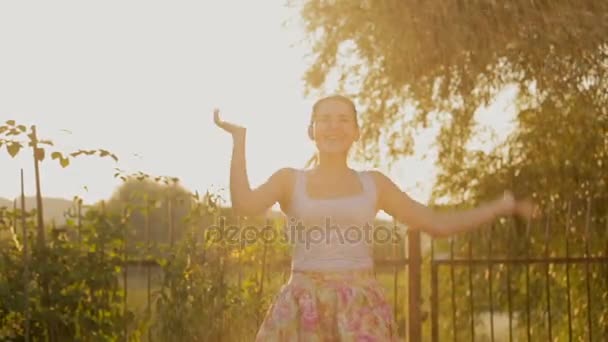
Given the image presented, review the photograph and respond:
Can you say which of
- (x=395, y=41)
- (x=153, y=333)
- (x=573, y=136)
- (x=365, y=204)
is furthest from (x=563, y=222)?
(x=365, y=204)

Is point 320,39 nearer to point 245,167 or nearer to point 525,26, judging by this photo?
point 525,26

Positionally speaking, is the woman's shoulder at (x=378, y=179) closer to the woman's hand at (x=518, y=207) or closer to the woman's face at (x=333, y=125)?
the woman's face at (x=333, y=125)

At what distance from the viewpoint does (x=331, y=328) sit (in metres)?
3.50

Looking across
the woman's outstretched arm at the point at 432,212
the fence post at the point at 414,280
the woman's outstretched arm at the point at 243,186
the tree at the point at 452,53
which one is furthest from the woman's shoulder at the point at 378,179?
the tree at the point at 452,53

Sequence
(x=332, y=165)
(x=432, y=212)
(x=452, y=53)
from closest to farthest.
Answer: (x=332, y=165), (x=432, y=212), (x=452, y=53)

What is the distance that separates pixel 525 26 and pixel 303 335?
13.9 ft

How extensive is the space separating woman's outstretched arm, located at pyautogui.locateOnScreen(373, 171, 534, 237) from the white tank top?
0.59 feet

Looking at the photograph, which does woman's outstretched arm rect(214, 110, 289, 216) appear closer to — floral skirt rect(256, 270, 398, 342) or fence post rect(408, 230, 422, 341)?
floral skirt rect(256, 270, 398, 342)

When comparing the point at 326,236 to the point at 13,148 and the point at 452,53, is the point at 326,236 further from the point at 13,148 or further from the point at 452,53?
the point at 452,53

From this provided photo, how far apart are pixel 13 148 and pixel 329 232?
2533 millimetres

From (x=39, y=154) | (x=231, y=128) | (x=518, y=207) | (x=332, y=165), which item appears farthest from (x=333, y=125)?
(x=39, y=154)
